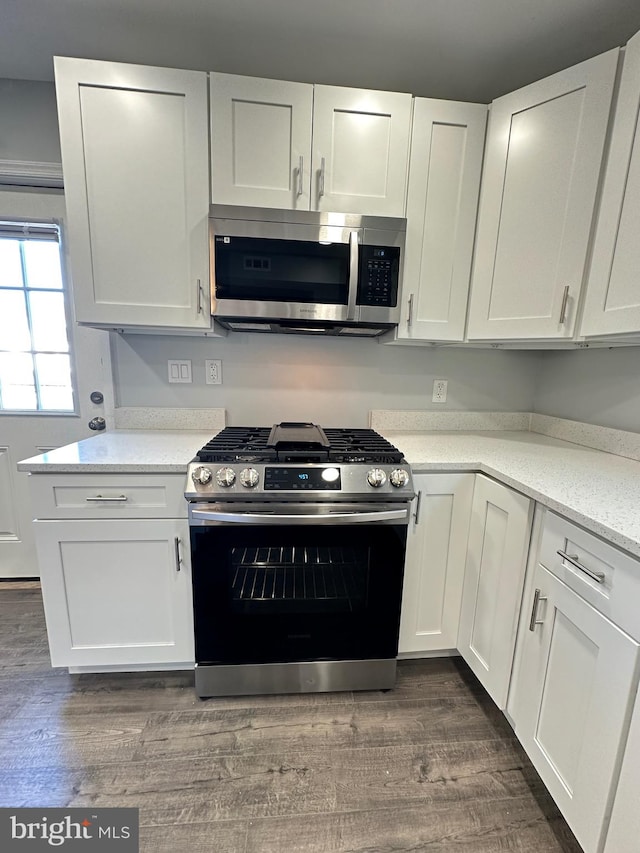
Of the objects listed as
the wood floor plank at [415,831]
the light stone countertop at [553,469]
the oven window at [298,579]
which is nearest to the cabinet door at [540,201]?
the light stone countertop at [553,469]

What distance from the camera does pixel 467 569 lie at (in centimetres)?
150

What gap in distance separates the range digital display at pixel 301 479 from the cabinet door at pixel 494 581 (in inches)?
22.7

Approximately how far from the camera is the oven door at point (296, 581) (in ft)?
4.29

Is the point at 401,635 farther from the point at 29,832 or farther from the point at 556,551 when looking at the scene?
the point at 29,832

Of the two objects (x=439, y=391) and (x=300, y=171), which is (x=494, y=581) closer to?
(x=439, y=391)

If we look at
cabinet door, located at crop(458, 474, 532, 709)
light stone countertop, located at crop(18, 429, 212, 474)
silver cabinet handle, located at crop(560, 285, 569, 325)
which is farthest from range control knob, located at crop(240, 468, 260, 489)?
silver cabinet handle, located at crop(560, 285, 569, 325)

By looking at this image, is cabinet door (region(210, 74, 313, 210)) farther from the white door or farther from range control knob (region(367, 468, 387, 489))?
range control knob (region(367, 468, 387, 489))

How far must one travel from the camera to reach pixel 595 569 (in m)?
0.91

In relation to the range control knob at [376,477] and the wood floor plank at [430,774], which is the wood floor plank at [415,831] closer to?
the wood floor plank at [430,774]

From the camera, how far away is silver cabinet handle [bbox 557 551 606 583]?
2.92ft

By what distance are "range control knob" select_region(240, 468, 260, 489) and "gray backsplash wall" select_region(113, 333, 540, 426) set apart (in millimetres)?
666

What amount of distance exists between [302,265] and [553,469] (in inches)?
48.5

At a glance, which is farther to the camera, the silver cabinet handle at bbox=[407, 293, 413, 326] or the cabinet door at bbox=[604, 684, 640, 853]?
the silver cabinet handle at bbox=[407, 293, 413, 326]

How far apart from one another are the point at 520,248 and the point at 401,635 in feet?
5.49
